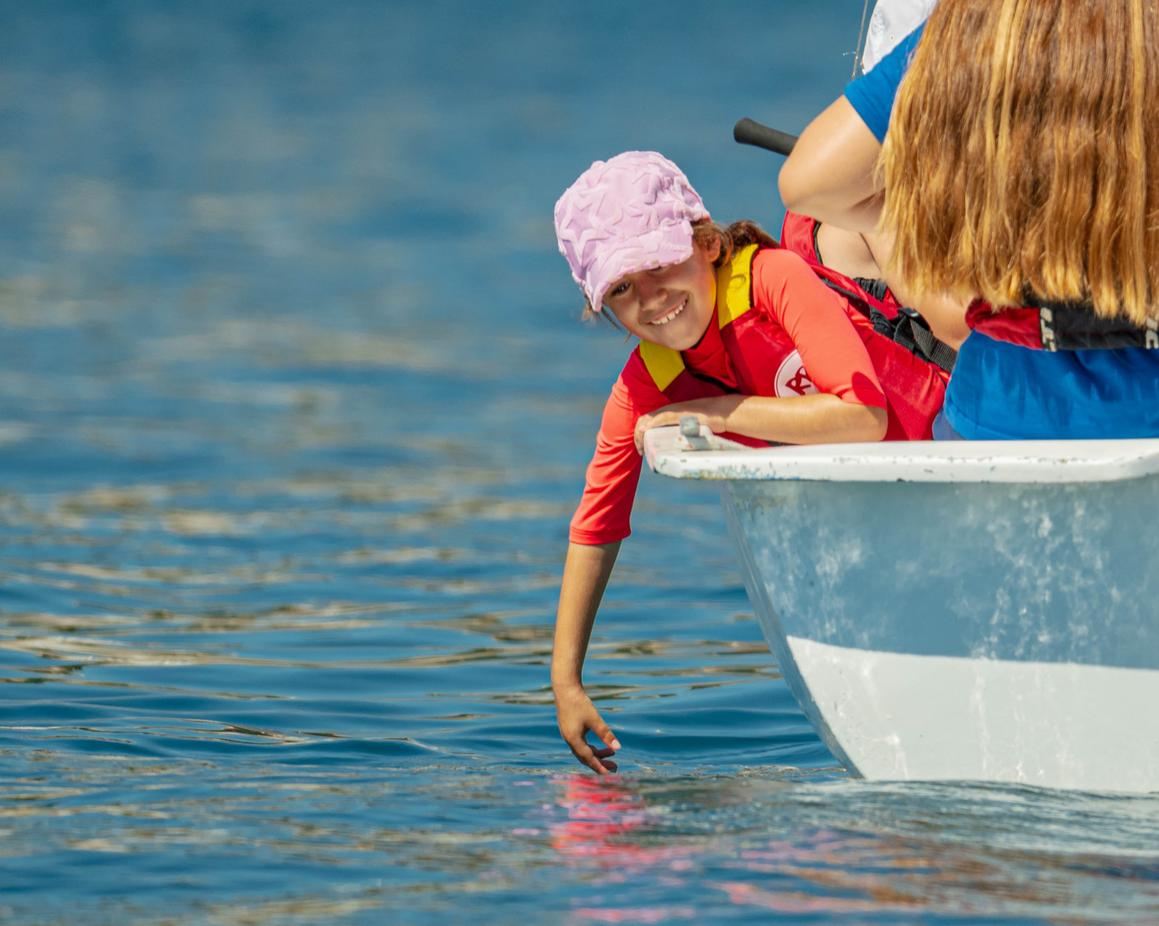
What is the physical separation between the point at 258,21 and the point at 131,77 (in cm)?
431

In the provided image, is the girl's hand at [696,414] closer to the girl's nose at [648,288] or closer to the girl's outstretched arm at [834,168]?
the girl's nose at [648,288]

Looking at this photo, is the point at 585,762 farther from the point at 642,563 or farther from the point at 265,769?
the point at 642,563

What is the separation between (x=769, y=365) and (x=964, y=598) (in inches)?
27.2

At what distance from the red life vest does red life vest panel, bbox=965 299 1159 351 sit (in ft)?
1.67

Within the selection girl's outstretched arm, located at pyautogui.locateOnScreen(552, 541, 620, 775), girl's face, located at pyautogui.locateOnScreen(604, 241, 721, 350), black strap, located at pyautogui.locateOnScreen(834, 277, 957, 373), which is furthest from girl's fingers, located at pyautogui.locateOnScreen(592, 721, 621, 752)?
black strap, located at pyautogui.locateOnScreen(834, 277, 957, 373)

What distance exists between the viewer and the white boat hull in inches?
124

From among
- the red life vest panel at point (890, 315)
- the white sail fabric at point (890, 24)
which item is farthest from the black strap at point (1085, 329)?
the white sail fabric at point (890, 24)

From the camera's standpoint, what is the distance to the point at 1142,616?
125 inches

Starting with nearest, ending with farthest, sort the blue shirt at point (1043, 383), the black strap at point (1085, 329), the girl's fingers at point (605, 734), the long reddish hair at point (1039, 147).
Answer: the long reddish hair at point (1039, 147) → the black strap at point (1085, 329) → the blue shirt at point (1043, 383) → the girl's fingers at point (605, 734)

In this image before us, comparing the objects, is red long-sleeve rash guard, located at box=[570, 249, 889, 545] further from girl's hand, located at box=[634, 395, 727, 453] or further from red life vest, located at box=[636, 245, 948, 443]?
girl's hand, located at box=[634, 395, 727, 453]

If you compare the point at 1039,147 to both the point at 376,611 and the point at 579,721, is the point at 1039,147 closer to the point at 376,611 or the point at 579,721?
the point at 579,721

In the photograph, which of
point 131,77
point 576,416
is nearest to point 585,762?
point 576,416

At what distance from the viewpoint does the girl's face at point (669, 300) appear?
3.64m

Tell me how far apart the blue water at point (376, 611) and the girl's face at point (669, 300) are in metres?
0.90
